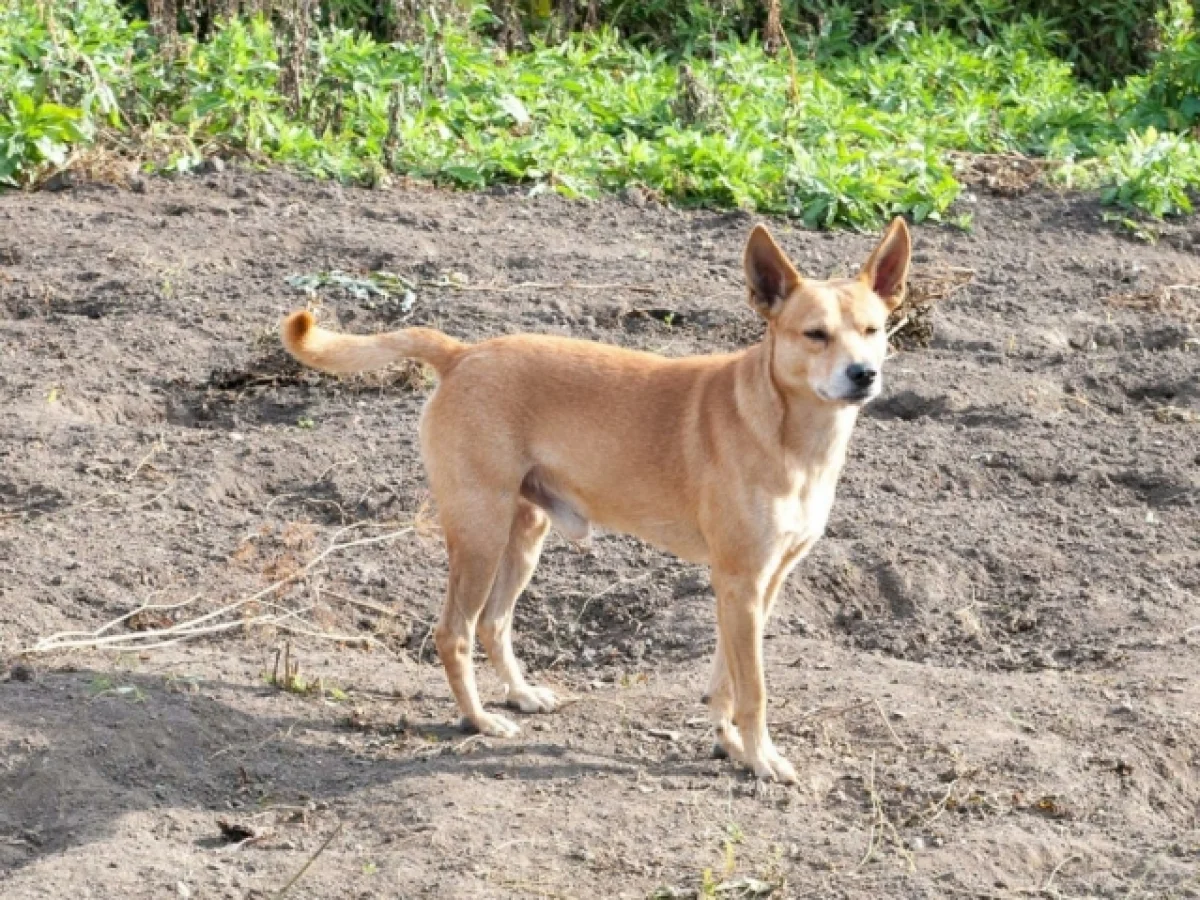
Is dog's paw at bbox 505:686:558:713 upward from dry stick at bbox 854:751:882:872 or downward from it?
downward

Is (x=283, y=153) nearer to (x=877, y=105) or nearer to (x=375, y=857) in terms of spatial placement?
(x=877, y=105)

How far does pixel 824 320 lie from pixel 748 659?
101 cm

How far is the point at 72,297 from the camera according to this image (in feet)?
30.3

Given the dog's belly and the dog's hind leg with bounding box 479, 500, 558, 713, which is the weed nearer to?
the dog's hind leg with bounding box 479, 500, 558, 713

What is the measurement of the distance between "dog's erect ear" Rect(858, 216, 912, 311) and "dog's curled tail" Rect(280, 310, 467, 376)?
4.27 ft

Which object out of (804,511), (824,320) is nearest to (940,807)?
(804,511)

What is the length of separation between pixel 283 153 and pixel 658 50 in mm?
4101

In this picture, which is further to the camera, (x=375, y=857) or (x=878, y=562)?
(x=878, y=562)

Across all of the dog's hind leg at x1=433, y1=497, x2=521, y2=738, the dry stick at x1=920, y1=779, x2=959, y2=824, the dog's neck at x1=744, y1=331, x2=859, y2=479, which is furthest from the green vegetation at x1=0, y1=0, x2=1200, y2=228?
the dry stick at x1=920, y1=779, x2=959, y2=824

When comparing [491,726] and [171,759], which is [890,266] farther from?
[171,759]

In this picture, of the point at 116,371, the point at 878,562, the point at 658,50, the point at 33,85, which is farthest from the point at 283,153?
the point at 878,562

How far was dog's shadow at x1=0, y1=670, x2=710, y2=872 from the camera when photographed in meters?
5.26

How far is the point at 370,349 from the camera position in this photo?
6.02m

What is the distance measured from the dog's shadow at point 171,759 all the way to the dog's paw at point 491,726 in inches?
1.6
